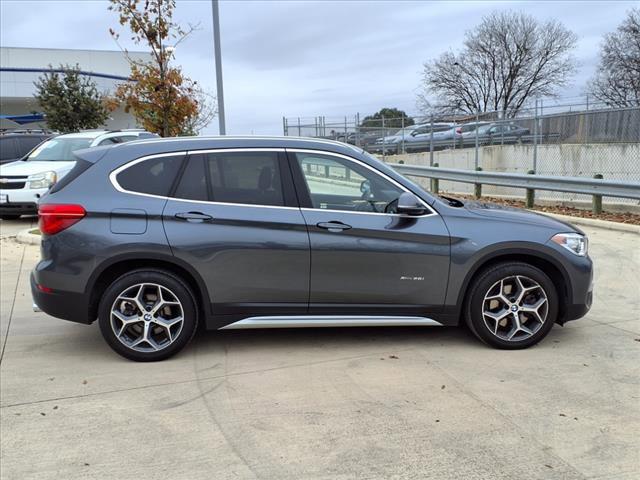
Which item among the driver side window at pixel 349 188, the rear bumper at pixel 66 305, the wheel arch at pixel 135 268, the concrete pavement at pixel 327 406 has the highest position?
the driver side window at pixel 349 188

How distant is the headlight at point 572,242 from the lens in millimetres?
4602

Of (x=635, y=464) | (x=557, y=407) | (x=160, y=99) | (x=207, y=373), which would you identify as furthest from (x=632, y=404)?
(x=160, y=99)

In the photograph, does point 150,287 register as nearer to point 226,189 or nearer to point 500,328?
point 226,189

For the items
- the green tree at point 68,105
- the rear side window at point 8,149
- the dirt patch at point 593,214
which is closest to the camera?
the dirt patch at point 593,214

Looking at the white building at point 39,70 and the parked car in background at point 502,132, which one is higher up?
the white building at point 39,70

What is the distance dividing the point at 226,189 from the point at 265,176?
321 millimetres

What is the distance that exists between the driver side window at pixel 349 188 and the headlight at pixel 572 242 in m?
1.35

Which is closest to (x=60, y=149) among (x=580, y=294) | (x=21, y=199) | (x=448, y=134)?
(x=21, y=199)

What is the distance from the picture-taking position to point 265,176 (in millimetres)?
4504

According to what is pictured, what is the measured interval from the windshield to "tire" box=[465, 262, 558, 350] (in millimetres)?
10158

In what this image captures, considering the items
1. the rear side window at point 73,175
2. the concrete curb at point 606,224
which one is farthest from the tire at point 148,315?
the concrete curb at point 606,224

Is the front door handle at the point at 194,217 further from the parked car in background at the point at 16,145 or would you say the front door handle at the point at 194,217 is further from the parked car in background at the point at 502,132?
the parked car in background at the point at 502,132

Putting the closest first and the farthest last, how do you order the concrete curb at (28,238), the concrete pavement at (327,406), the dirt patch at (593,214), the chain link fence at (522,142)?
the concrete pavement at (327,406), the concrete curb at (28,238), the dirt patch at (593,214), the chain link fence at (522,142)

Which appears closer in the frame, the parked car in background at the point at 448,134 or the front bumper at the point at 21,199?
the front bumper at the point at 21,199
